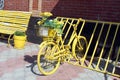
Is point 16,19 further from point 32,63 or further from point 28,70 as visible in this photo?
point 28,70

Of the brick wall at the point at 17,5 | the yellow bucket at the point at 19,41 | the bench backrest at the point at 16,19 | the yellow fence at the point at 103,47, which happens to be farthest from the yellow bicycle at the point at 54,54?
the brick wall at the point at 17,5

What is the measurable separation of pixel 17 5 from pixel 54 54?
524cm

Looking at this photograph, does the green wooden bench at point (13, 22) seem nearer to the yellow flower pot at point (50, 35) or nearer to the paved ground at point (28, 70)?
the paved ground at point (28, 70)

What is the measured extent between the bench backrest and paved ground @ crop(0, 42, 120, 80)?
1.44m

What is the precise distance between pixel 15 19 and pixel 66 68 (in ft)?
10.8

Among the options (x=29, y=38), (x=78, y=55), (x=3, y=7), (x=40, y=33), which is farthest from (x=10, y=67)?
(x=3, y=7)

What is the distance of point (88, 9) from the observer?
838cm

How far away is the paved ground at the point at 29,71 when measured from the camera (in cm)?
614

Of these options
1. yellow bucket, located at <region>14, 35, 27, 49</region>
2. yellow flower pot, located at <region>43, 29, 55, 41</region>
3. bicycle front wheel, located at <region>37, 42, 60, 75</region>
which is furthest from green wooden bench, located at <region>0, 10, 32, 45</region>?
yellow flower pot, located at <region>43, 29, 55, 41</region>

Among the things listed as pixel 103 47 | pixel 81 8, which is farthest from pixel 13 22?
pixel 103 47

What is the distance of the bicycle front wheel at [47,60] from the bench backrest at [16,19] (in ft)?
8.11

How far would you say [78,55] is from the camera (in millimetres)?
7766

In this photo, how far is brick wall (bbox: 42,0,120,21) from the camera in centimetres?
783

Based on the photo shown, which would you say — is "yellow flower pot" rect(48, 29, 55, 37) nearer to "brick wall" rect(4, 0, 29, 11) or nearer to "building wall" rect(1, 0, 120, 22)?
"building wall" rect(1, 0, 120, 22)
